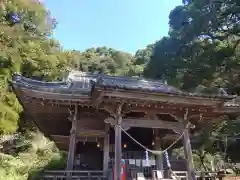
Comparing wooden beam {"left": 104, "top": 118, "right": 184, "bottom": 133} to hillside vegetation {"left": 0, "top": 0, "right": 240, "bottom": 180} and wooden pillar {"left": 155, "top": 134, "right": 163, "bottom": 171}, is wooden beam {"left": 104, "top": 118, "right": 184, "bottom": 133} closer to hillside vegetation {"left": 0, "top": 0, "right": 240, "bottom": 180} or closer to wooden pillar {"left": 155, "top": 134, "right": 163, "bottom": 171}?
wooden pillar {"left": 155, "top": 134, "right": 163, "bottom": 171}

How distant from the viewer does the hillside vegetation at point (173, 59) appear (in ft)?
60.4

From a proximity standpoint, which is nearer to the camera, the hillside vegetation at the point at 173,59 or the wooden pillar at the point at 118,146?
the wooden pillar at the point at 118,146

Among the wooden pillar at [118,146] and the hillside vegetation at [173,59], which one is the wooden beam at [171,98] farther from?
the hillside vegetation at [173,59]

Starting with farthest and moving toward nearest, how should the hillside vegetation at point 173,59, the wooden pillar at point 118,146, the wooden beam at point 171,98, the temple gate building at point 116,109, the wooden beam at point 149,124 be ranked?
the hillside vegetation at point 173,59 < the wooden beam at point 149,124 < the temple gate building at point 116,109 < the wooden beam at point 171,98 < the wooden pillar at point 118,146

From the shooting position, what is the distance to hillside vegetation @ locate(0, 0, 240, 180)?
18406 millimetres

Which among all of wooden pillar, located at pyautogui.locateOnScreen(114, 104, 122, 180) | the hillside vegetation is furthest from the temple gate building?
the hillside vegetation

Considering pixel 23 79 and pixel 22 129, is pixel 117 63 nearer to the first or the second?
pixel 22 129

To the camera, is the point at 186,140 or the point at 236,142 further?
the point at 236,142

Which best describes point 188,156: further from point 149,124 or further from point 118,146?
point 118,146

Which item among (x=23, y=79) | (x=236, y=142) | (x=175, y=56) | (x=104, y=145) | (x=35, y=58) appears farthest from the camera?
(x=175, y=56)

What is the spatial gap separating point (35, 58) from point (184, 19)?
16.2 metres

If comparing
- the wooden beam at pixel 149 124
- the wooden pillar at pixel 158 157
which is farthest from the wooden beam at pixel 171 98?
the wooden pillar at pixel 158 157

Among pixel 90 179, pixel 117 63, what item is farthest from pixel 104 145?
pixel 117 63

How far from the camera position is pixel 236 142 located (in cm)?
2150
